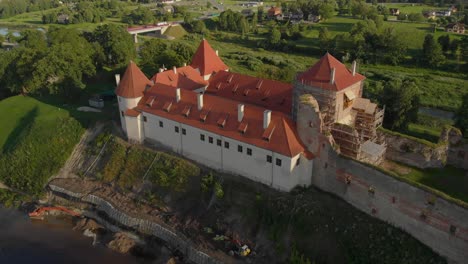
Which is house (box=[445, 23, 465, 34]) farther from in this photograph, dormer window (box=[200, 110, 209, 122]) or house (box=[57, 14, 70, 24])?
house (box=[57, 14, 70, 24])

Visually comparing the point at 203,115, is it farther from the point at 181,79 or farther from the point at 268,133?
the point at 181,79

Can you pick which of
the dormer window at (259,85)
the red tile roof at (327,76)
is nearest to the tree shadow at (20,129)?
the dormer window at (259,85)

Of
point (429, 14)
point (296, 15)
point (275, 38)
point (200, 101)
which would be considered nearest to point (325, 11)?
point (296, 15)

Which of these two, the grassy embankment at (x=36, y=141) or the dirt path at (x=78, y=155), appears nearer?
the dirt path at (x=78, y=155)

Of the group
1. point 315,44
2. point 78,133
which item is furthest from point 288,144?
point 315,44

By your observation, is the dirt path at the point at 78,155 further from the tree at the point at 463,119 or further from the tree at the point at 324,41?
the tree at the point at 324,41

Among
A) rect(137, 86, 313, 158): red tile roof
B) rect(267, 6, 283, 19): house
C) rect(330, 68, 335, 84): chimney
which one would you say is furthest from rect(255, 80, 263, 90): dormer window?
rect(267, 6, 283, 19): house

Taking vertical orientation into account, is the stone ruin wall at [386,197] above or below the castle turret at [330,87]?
below

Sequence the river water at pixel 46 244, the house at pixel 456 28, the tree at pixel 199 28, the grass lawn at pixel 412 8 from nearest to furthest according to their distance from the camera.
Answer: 1. the river water at pixel 46 244
2. the house at pixel 456 28
3. the tree at pixel 199 28
4. the grass lawn at pixel 412 8
